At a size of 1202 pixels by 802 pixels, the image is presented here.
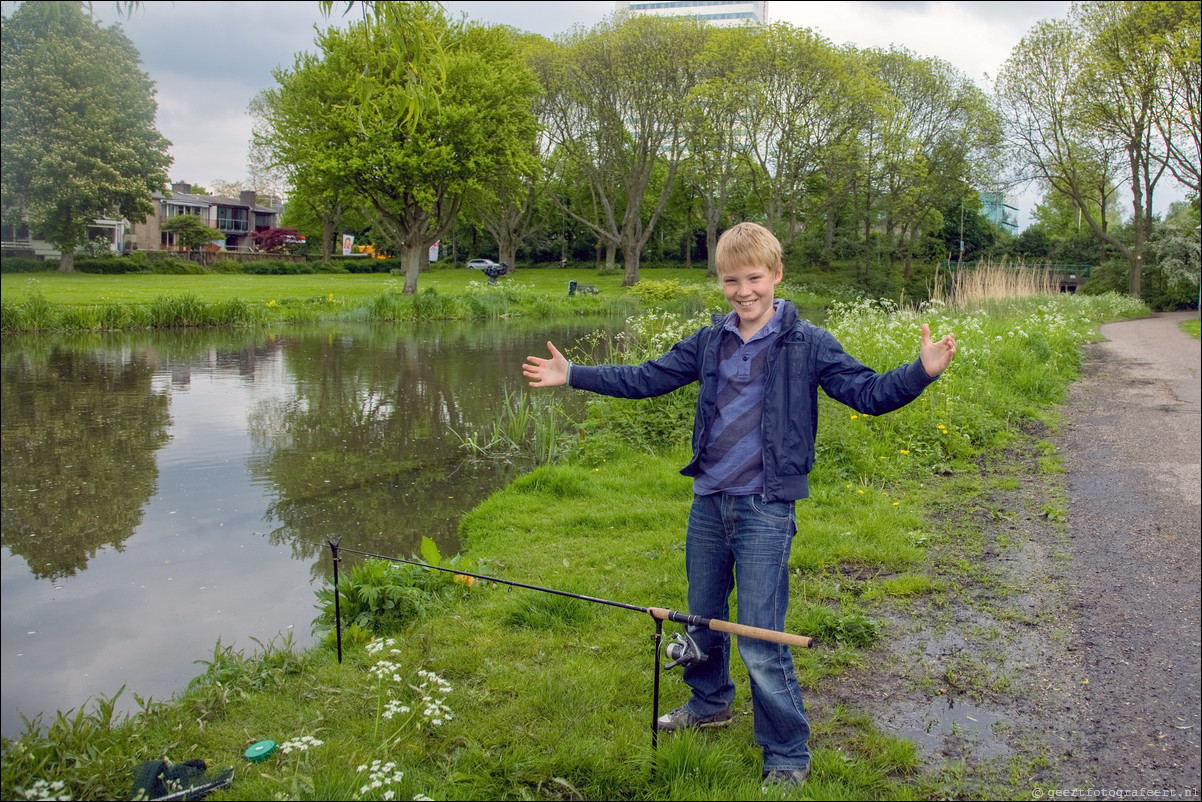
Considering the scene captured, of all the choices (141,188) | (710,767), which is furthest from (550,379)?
(141,188)

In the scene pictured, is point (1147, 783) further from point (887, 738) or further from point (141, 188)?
point (141, 188)

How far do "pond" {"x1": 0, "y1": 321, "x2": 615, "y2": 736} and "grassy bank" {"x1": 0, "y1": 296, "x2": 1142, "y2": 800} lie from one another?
474 mm

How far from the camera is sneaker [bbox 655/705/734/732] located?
10.8ft

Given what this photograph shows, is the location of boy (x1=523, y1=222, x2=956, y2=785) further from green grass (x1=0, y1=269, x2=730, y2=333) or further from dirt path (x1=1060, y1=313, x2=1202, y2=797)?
green grass (x1=0, y1=269, x2=730, y2=333)

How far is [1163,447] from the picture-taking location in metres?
7.89

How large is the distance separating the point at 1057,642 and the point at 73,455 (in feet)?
27.3

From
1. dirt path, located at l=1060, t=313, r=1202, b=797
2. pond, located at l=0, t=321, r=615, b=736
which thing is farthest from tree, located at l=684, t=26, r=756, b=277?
dirt path, located at l=1060, t=313, r=1202, b=797

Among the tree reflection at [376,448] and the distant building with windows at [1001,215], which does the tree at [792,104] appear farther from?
the tree reflection at [376,448]

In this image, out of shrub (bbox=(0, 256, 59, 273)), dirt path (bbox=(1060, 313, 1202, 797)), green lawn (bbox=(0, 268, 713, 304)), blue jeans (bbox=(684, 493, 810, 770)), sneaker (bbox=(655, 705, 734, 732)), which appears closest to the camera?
blue jeans (bbox=(684, 493, 810, 770))

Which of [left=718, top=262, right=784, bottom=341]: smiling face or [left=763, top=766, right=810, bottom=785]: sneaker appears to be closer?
[left=763, top=766, right=810, bottom=785]: sneaker

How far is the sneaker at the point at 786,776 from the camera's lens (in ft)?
9.46

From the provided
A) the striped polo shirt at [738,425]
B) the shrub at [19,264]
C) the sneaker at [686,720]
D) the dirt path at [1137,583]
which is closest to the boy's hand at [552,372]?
the striped polo shirt at [738,425]

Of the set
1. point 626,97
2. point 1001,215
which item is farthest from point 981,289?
point 1001,215

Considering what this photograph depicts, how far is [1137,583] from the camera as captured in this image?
4.65m
